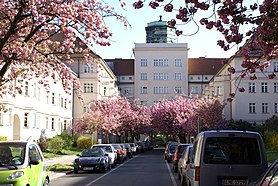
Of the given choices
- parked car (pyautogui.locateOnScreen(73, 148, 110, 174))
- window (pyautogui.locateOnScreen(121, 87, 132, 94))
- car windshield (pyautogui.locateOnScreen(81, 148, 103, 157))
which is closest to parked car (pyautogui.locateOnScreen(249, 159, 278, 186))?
parked car (pyautogui.locateOnScreen(73, 148, 110, 174))

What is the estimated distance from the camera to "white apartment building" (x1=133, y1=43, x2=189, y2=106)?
3723 inches

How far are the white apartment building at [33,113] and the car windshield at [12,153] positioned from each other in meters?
22.2

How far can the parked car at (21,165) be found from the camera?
10.7 meters

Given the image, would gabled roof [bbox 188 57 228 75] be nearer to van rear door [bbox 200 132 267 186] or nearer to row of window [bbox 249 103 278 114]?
row of window [bbox 249 103 278 114]

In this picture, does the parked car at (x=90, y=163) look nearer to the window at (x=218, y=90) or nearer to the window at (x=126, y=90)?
the window at (x=218, y=90)

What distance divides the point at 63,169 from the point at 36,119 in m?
23.8

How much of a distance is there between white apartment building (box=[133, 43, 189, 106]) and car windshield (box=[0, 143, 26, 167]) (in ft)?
271

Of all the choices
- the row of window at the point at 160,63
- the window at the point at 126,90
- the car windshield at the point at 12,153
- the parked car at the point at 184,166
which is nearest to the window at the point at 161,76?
the row of window at the point at 160,63

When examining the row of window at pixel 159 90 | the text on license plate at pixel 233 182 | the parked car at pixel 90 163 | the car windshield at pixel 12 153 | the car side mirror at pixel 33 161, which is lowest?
the parked car at pixel 90 163

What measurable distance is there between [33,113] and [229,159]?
38960 mm

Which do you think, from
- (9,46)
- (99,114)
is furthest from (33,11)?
(99,114)

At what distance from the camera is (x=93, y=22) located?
15047 millimetres

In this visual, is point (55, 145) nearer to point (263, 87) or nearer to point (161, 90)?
point (263, 87)

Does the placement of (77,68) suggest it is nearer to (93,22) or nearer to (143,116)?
(143,116)
